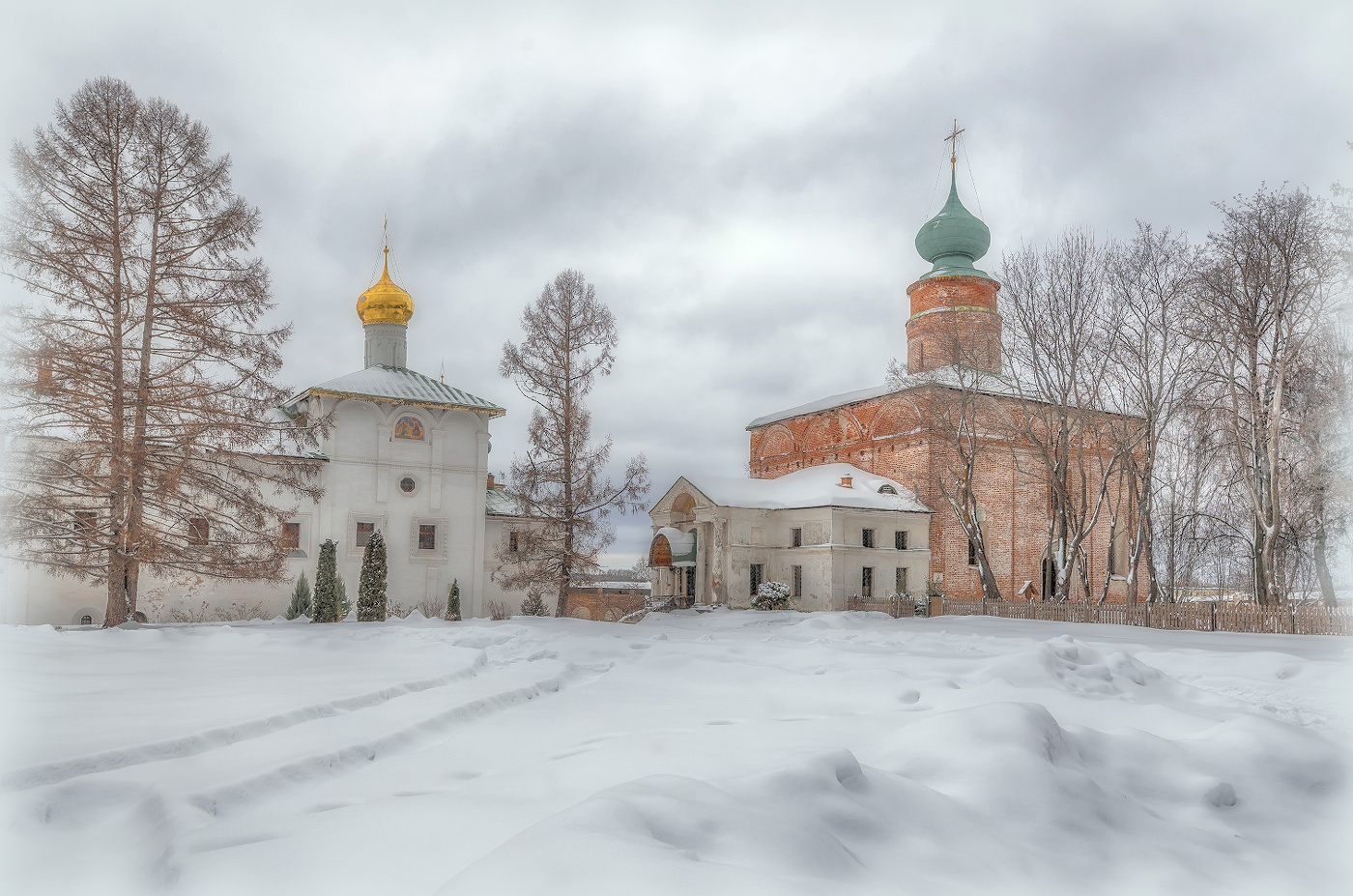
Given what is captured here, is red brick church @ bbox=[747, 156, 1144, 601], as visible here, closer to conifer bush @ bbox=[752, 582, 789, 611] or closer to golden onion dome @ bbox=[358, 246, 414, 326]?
conifer bush @ bbox=[752, 582, 789, 611]

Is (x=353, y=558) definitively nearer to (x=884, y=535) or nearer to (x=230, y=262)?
(x=230, y=262)

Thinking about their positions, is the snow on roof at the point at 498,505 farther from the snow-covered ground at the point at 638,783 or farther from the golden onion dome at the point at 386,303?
the snow-covered ground at the point at 638,783

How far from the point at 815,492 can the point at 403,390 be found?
14.9 metres

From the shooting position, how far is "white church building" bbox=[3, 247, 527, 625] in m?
27.6

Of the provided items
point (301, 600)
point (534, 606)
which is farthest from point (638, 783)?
point (534, 606)

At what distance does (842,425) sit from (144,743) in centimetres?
3446

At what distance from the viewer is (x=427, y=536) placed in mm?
29266

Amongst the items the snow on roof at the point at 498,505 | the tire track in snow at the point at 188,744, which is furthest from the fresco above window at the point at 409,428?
the tire track in snow at the point at 188,744

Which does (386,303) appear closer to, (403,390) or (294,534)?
(403,390)

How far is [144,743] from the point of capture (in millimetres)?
4957

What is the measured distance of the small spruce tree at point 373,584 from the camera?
22.7 meters

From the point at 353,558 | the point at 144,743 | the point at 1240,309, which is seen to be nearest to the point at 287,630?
the point at 144,743

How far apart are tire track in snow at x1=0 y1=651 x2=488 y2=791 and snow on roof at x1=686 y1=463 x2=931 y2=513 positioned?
Result: 25.0 m

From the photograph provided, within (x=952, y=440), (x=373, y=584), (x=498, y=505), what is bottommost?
(x=373, y=584)
